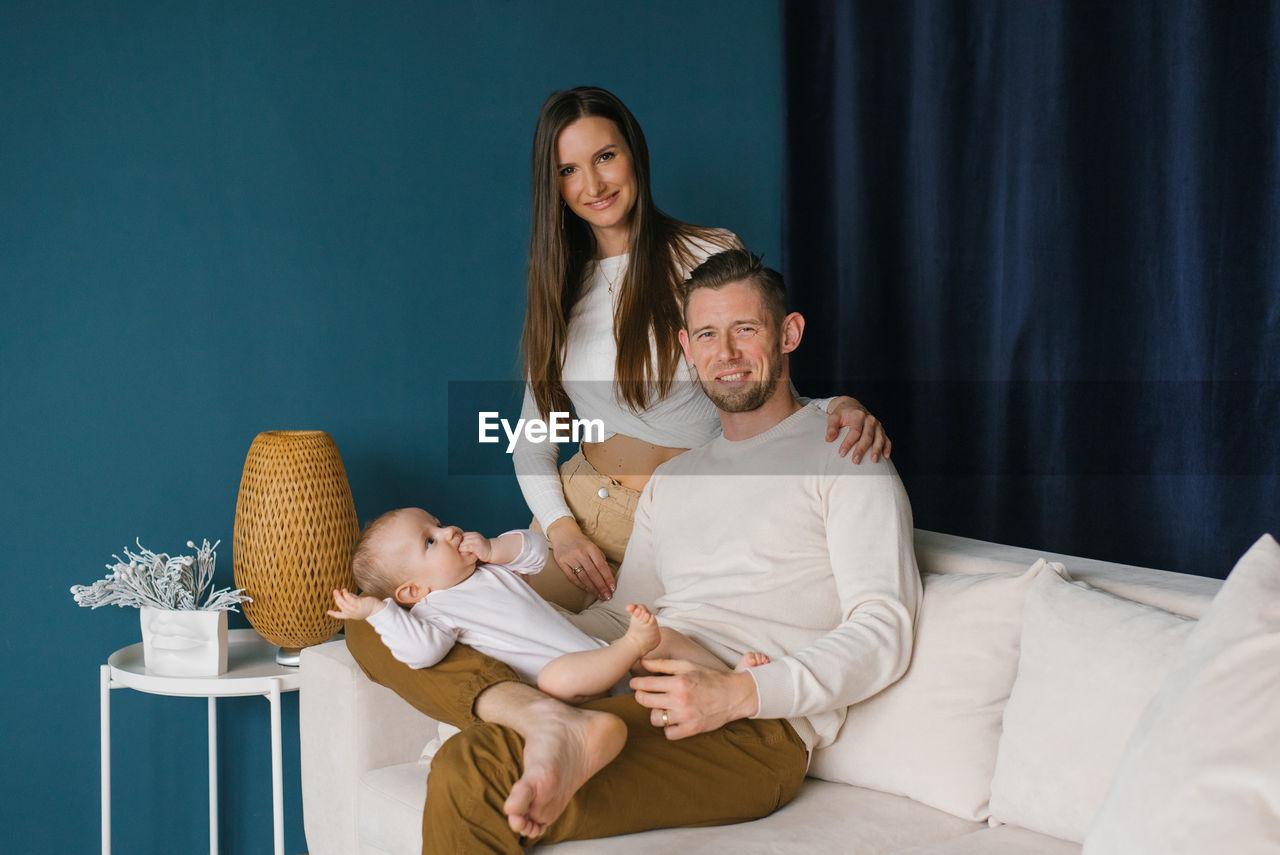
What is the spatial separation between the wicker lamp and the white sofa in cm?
23

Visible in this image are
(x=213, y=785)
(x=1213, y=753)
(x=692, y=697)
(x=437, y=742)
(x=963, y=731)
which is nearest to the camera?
(x=1213, y=753)

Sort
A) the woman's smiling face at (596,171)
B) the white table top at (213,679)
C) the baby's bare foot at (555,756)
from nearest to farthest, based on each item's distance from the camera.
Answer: the baby's bare foot at (555,756), the white table top at (213,679), the woman's smiling face at (596,171)

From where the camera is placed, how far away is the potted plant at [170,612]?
1913mm

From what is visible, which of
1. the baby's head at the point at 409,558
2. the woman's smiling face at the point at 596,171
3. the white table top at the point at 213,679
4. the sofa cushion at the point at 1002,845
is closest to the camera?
the sofa cushion at the point at 1002,845

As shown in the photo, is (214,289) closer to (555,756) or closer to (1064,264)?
(555,756)

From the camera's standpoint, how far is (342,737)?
5.49ft

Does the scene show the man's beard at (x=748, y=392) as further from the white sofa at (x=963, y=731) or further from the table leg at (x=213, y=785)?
the table leg at (x=213, y=785)

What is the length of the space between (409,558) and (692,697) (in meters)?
0.53

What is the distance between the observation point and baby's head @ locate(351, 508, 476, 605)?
162 centimetres

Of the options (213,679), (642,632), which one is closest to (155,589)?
(213,679)

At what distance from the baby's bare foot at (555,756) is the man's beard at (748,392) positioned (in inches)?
23.3

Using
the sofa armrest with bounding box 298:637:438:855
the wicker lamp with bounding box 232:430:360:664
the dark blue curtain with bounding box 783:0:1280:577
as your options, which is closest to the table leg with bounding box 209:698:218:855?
the wicker lamp with bounding box 232:430:360:664

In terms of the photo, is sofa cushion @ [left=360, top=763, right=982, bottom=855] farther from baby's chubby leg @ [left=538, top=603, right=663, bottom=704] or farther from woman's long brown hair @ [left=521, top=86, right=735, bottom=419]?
woman's long brown hair @ [left=521, top=86, right=735, bottom=419]

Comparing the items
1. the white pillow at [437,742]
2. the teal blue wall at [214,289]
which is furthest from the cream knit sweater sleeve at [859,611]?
the teal blue wall at [214,289]
